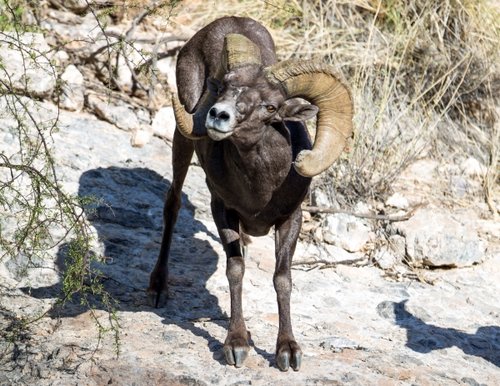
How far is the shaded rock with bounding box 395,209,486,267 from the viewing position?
27.5ft

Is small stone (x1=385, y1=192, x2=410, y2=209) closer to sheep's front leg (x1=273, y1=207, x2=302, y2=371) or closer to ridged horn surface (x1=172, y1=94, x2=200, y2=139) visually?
sheep's front leg (x1=273, y1=207, x2=302, y2=371)

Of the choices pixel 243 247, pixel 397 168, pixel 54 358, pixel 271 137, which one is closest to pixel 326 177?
pixel 397 168

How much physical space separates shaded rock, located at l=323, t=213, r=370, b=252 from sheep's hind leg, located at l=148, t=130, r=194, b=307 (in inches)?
64.5

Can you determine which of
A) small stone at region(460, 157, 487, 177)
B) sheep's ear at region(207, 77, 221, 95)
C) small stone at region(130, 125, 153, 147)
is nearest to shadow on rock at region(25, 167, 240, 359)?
small stone at region(130, 125, 153, 147)

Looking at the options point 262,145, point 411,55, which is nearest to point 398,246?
point 262,145

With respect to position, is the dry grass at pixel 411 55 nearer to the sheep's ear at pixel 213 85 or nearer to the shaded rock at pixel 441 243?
the shaded rock at pixel 441 243

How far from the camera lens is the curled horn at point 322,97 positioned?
→ 5.79 m

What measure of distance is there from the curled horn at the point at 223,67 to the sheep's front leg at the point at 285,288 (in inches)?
33.2

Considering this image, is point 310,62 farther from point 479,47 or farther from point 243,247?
point 479,47

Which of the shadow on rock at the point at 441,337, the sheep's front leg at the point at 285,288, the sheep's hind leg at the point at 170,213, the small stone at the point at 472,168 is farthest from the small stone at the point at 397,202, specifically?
the sheep's front leg at the point at 285,288

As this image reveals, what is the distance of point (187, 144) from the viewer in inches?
298

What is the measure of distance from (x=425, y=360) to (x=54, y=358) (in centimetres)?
246

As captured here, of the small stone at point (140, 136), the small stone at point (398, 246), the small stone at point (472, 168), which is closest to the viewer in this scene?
the small stone at point (398, 246)

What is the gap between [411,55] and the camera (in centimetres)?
1095
